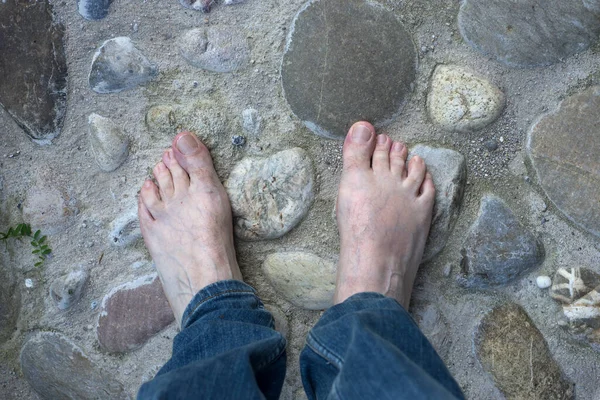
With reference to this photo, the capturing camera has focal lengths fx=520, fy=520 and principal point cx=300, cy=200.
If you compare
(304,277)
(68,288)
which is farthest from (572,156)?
(68,288)

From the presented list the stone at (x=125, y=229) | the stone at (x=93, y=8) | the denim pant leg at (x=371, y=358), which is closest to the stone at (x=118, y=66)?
the stone at (x=93, y=8)

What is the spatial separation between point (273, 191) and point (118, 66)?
44 centimetres

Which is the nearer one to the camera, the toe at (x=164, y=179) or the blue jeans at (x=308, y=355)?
the blue jeans at (x=308, y=355)

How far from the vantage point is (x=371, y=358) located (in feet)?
2.65

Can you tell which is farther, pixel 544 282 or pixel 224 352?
pixel 544 282

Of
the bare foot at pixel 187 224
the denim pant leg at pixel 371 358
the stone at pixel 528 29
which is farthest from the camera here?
the bare foot at pixel 187 224

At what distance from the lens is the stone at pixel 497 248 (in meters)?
1.12

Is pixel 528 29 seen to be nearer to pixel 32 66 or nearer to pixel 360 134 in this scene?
pixel 360 134

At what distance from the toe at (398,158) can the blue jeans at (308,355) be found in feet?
0.94

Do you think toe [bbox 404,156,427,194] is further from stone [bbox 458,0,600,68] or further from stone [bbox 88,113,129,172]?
stone [bbox 88,113,129,172]

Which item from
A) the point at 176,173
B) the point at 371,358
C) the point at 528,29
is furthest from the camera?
the point at 176,173

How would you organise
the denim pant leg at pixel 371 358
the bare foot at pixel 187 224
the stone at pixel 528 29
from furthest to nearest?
the bare foot at pixel 187 224, the stone at pixel 528 29, the denim pant leg at pixel 371 358

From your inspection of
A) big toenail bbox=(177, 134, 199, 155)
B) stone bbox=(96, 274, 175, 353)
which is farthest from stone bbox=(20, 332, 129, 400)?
big toenail bbox=(177, 134, 199, 155)

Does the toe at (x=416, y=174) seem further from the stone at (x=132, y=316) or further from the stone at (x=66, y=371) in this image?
the stone at (x=66, y=371)
